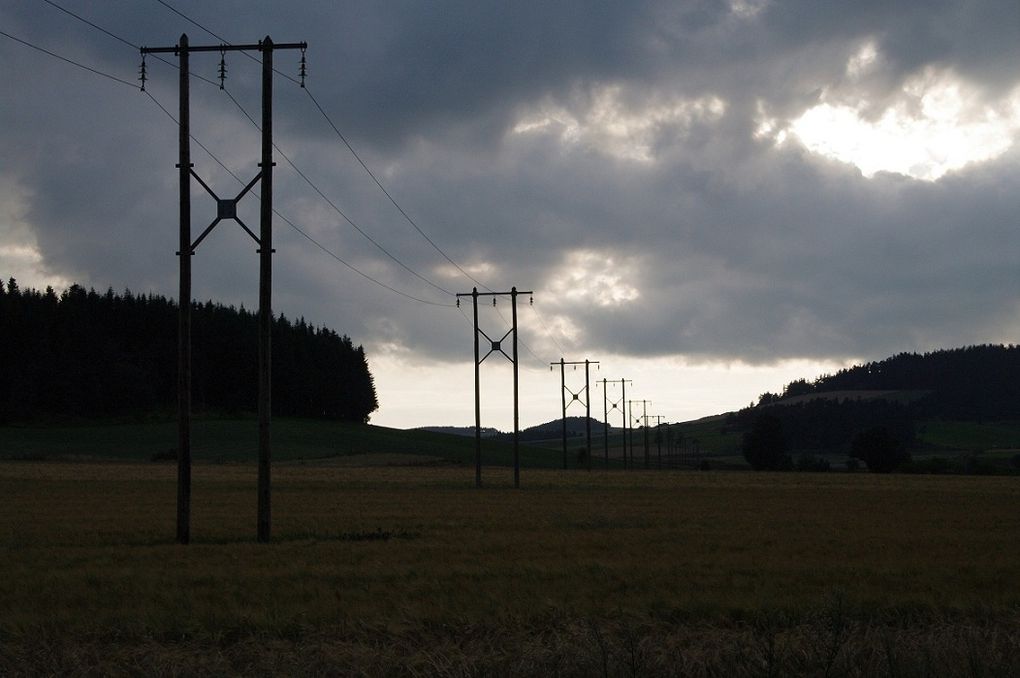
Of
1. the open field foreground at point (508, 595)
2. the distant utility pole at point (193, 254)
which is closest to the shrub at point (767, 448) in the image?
the open field foreground at point (508, 595)

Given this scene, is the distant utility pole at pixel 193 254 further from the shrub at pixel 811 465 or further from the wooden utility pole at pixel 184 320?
the shrub at pixel 811 465

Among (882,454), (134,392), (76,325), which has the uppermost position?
(76,325)

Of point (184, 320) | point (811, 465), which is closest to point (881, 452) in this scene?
point (811, 465)

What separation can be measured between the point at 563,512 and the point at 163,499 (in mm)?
20456

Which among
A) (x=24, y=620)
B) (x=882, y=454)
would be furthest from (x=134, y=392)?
(x=24, y=620)

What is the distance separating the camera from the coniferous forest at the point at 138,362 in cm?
15512

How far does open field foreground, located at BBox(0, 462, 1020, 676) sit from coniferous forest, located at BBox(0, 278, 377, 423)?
129 m

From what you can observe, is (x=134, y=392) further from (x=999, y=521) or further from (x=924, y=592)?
(x=924, y=592)

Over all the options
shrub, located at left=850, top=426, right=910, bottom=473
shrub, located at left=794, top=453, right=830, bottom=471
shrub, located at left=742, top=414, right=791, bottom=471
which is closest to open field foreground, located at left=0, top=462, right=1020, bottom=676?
shrub, located at left=794, top=453, right=830, bottom=471

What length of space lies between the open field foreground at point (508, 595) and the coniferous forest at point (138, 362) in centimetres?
12892

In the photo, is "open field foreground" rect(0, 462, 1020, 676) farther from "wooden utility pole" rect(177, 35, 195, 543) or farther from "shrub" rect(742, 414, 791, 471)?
"shrub" rect(742, 414, 791, 471)

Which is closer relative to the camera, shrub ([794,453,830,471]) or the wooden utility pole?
the wooden utility pole

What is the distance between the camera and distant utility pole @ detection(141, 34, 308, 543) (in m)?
26.3

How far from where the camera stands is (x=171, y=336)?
6826 inches
